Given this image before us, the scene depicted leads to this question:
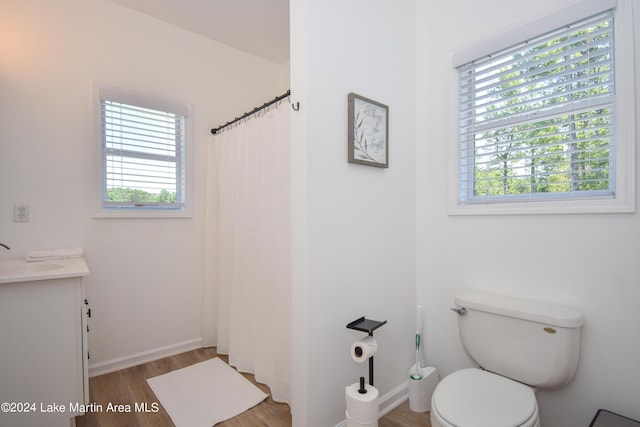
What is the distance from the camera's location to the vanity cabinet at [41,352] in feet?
4.38

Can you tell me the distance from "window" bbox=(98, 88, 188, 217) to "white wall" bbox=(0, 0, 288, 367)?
0.31ft

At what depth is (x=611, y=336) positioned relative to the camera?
4.32 ft

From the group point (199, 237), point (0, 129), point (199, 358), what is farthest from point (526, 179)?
point (0, 129)

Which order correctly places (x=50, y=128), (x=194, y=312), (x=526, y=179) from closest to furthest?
1. (x=526, y=179)
2. (x=50, y=128)
3. (x=194, y=312)

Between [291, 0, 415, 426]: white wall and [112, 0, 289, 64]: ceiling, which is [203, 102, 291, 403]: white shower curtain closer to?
[291, 0, 415, 426]: white wall

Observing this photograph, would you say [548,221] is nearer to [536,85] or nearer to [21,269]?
[536,85]

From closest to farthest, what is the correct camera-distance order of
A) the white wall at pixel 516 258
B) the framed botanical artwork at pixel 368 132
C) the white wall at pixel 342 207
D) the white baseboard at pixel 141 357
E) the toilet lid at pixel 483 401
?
A: the toilet lid at pixel 483 401
the white wall at pixel 516 258
the white wall at pixel 342 207
the framed botanical artwork at pixel 368 132
the white baseboard at pixel 141 357

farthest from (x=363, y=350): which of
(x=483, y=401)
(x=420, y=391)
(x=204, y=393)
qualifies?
(x=204, y=393)

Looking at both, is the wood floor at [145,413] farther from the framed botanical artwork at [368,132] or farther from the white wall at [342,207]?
the framed botanical artwork at [368,132]

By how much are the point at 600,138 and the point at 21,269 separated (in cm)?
283

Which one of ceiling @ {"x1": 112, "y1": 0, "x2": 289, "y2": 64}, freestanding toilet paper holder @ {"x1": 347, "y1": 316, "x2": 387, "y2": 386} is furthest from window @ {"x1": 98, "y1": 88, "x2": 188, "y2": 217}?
freestanding toilet paper holder @ {"x1": 347, "y1": 316, "x2": 387, "y2": 386}

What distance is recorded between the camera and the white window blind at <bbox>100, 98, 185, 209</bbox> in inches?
87.8

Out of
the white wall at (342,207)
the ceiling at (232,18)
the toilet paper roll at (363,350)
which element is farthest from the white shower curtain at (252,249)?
the ceiling at (232,18)

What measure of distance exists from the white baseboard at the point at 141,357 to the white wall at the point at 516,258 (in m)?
1.91
